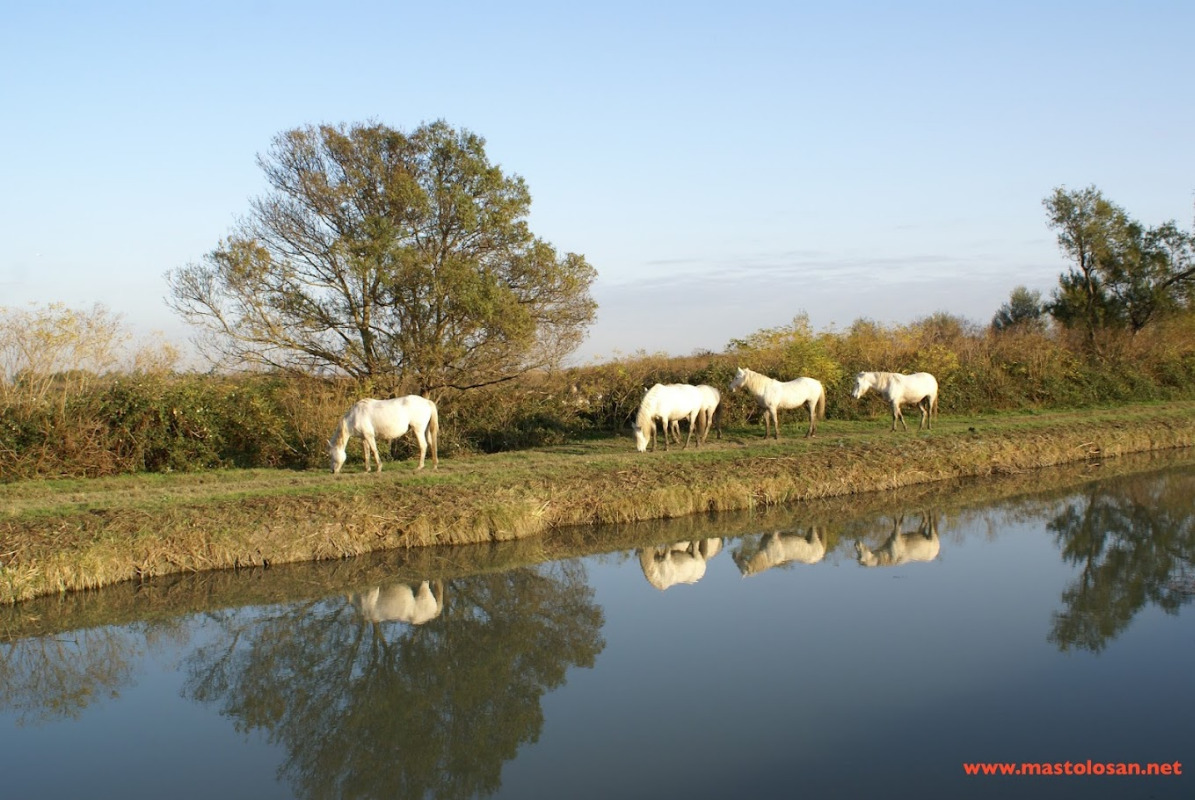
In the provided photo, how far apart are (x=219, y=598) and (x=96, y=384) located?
7575mm

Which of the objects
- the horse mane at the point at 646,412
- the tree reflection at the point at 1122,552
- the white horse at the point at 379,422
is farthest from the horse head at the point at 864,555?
the white horse at the point at 379,422

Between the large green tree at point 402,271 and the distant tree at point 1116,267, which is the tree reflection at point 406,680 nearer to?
the large green tree at point 402,271

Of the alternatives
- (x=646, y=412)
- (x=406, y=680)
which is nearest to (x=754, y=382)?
(x=646, y=412)

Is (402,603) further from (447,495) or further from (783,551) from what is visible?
(783,551)

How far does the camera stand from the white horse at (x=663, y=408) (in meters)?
17.7

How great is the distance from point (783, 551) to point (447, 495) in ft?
15.3

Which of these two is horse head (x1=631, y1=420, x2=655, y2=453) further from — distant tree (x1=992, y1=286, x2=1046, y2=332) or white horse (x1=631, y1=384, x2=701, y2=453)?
distant tree (x1=992, y1=286, x2=1046, y2=332)

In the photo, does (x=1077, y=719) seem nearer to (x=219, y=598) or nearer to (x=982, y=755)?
(x=982, y=755)

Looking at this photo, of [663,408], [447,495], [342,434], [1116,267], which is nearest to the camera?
[447,495]

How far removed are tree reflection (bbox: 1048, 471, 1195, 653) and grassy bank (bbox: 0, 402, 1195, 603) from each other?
2824 mm

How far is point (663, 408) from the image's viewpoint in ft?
59.2

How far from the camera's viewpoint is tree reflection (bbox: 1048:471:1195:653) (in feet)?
29.9

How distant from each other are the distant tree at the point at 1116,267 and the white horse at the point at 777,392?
1519cm

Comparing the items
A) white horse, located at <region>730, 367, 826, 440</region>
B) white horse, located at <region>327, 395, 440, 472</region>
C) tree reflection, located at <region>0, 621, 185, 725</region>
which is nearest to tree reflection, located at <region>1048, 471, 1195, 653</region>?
white horse, located at <region>730, 367, 826, 440</region>
